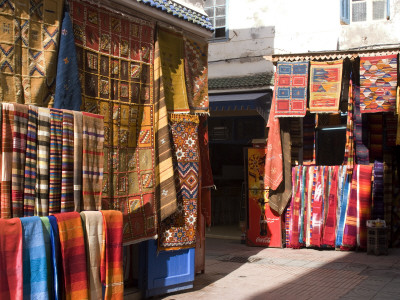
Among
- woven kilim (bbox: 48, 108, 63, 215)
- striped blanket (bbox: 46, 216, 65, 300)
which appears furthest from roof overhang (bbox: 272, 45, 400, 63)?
striped blanket (bbox: 46, 216, 65, 300)

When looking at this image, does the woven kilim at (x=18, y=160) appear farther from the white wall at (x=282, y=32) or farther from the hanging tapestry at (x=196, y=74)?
the white wall at (x=282, y=32)

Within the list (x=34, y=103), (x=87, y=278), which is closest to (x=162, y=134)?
(x=34, y=103)

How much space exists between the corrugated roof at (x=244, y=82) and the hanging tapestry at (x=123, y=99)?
21.3ft

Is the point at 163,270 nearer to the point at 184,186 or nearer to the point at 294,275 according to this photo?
the point at 184,186

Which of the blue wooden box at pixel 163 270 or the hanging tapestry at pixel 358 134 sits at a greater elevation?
the hanging tapestry at pixel 358 134

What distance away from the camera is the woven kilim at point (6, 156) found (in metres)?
4.22

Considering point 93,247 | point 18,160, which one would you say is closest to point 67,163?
point 18,160

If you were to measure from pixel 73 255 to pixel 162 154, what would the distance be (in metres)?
2.40

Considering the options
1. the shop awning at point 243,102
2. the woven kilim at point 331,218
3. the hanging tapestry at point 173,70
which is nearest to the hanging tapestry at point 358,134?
the woven kilim at point 331,218

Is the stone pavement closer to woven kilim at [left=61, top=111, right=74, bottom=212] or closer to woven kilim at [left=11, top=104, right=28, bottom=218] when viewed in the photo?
woven kilim at [left=61, top=111, right=74, bottom=212]

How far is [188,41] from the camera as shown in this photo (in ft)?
24.1

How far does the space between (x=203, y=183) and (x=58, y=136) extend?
3581mm

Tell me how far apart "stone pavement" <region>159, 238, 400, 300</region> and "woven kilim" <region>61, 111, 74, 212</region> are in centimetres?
271

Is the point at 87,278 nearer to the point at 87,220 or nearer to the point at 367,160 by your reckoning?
the point at 87,220
